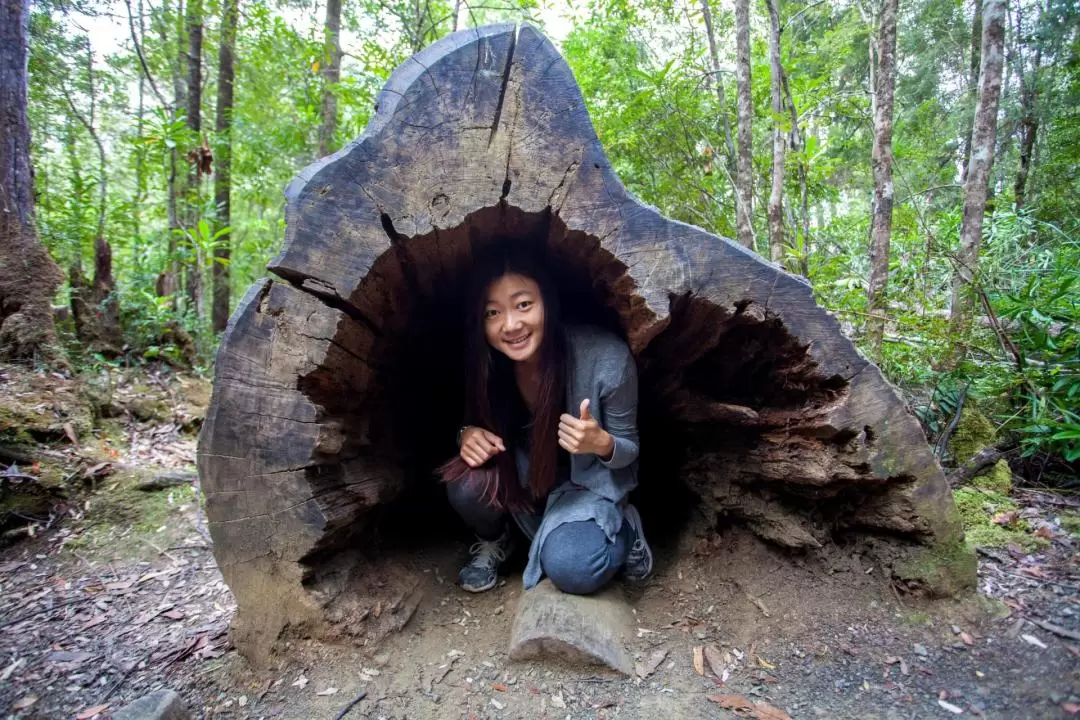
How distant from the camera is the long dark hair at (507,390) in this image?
205 cm

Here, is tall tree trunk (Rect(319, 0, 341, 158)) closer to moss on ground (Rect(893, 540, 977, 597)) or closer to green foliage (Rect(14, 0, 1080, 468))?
green foliage (Rect(14, 0, 1080, 468))

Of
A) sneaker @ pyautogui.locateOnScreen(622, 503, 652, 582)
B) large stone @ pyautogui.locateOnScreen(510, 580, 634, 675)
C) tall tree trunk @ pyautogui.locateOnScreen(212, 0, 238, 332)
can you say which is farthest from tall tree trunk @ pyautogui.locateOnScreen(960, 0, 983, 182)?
tall tree trunk @ pyautogui.locateOnScreen(212, 0, 238, 332)

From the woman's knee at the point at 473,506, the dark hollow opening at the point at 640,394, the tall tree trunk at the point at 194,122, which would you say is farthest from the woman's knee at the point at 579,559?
the tall tree trunk at the point at 194,122

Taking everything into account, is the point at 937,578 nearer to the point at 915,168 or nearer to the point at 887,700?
the point at 887,700

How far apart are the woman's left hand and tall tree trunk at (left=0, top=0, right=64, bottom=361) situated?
3.73 m

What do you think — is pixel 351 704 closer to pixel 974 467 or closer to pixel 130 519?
pixel 130 519

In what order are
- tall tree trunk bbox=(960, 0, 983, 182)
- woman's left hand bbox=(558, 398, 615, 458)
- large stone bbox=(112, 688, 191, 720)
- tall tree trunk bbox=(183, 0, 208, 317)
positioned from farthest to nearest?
tall tree trunk bbox=(960, 0, 983, 182), tall tree trunk bbox=(183, 0, 208, 317), woman's left hand bbox=(558, 398, 615, 458), large stone bbox=(112, 688, 191, 720)

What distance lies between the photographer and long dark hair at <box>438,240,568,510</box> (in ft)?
6.73

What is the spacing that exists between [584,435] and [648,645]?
2.44 ft

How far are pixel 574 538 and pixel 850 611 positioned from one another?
3.20 ft

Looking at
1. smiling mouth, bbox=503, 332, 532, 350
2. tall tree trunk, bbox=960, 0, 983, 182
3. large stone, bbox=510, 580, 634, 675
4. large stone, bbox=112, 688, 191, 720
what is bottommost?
large stone, bbox=112, 688, 191, 720

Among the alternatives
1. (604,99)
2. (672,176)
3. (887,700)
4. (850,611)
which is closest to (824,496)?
(850,611)

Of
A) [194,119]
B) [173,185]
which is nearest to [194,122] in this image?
[194,119]

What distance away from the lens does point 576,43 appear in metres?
6.11
